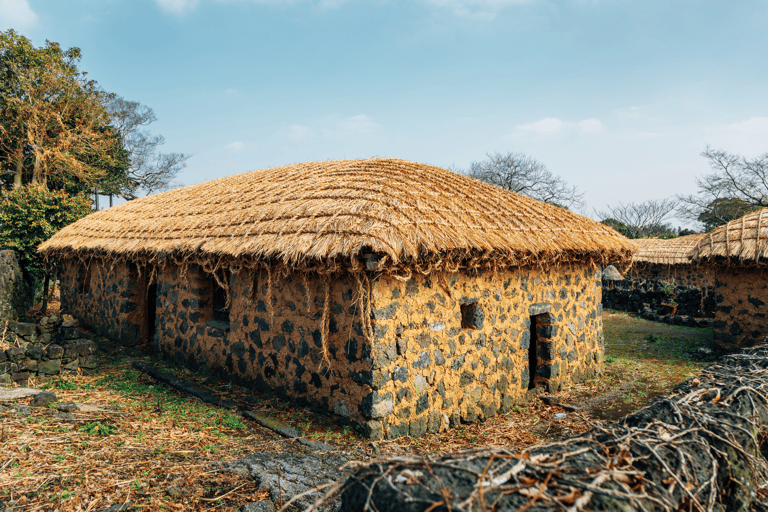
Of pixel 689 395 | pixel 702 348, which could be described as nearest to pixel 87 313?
pixel 689 395

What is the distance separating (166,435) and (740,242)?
38.1 feet

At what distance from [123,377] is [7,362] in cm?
156

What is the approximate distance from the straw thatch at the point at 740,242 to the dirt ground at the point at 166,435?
317cm

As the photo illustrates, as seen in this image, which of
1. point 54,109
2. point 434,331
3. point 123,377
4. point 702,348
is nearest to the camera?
point 434,331

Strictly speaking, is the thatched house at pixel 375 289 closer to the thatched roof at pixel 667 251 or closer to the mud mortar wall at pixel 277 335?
the mud mortar wall at pixel 277 335

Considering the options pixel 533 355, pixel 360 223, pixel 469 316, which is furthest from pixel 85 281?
pixel 533 355

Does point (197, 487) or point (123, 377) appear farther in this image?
point (123, 377)

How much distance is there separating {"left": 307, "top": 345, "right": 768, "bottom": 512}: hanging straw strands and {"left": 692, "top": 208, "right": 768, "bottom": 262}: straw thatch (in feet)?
27.9

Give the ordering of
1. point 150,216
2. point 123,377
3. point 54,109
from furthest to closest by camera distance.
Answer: point 54,109, point 150,216, point 123,377

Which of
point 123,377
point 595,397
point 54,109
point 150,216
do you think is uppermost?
point 54,109

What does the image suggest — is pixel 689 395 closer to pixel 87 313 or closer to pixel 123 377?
pixel 123 377

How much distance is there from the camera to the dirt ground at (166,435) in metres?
3.39

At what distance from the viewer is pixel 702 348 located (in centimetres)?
1073

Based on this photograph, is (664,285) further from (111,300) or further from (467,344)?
(111,300)
